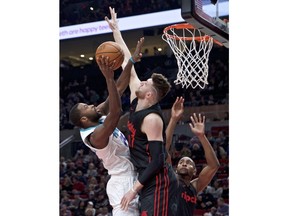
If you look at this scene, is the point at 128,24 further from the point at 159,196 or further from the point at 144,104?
the point at 159,196

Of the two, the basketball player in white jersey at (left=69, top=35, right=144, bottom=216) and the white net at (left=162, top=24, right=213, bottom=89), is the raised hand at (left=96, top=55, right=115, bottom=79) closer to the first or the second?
the basketball player in white jersey at (left=69, top=35, right=144, bottom=216)

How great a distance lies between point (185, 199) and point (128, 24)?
1075 centimetres

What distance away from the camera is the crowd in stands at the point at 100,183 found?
1010 centimetres

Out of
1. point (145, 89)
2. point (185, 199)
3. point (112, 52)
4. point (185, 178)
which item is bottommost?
point (185, 199)

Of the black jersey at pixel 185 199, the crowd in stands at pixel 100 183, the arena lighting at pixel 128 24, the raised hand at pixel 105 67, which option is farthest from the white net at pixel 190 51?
the arena lighting at pixel 128 24

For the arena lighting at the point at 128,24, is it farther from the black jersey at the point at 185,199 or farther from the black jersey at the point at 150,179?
the black jersey at the point at 150,179

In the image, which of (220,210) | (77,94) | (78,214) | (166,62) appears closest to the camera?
(220,210)

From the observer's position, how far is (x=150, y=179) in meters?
3.00

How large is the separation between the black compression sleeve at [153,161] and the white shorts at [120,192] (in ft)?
0.58

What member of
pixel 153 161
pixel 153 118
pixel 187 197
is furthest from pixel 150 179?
pixel 187 197
